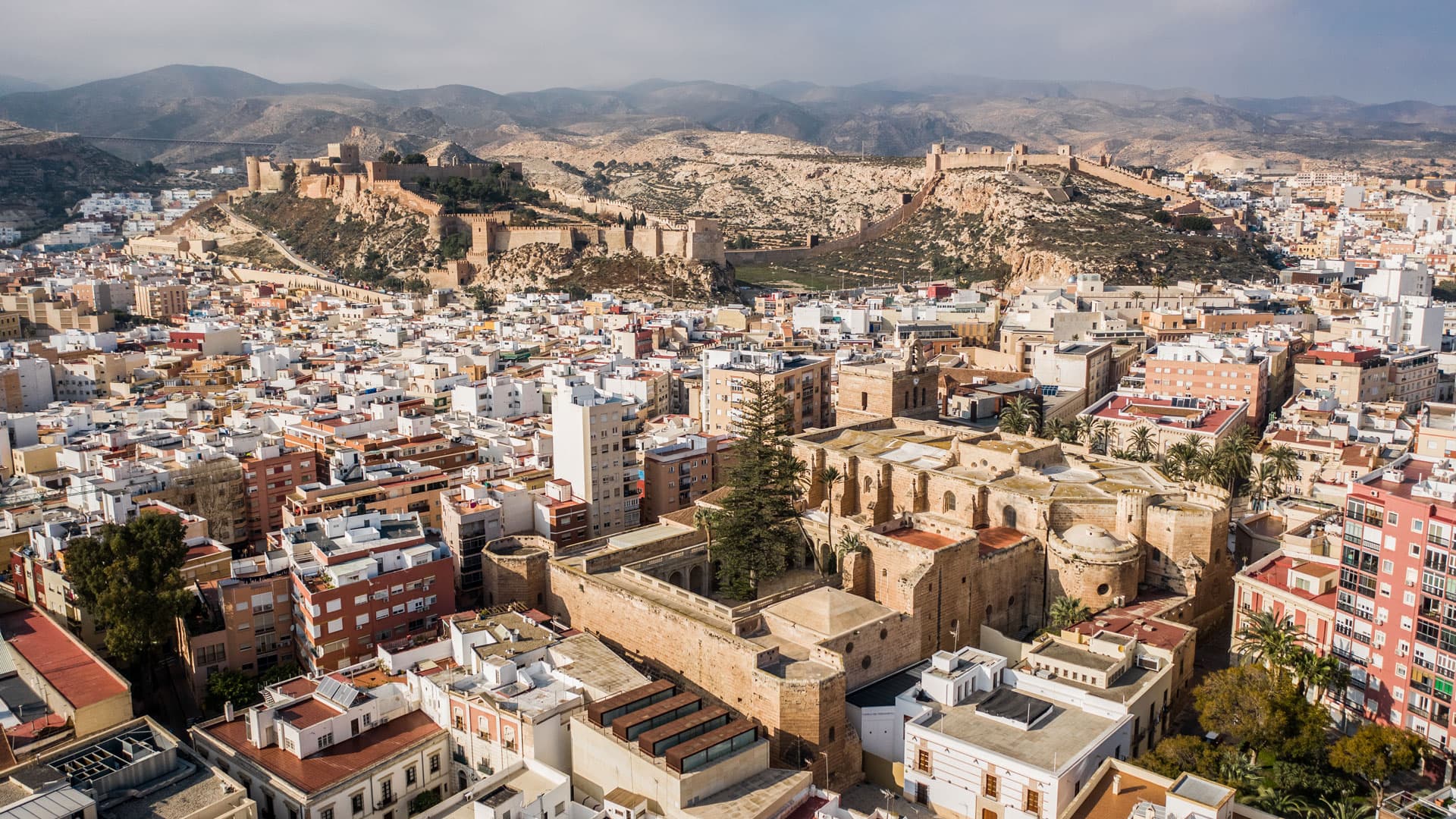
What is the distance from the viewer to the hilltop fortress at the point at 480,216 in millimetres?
99125

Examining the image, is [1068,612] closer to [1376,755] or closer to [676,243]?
[1376,755]

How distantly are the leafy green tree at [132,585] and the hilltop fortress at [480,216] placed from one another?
70.8 m

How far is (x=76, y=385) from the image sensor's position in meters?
62.2

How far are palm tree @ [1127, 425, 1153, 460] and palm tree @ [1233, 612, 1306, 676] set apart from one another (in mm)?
15187

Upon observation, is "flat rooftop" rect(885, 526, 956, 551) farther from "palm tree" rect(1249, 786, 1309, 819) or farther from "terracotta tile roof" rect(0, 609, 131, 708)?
"terracotta tile roof" rect(0, 609, 131, 708)

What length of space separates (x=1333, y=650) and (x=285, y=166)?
127 metres

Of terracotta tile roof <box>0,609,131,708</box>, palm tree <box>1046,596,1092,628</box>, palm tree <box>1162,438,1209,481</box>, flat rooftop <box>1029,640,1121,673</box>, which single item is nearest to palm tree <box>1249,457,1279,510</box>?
palm tree <box>1162,438,1209,481</box>

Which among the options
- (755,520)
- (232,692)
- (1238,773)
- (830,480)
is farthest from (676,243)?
(1238,773)

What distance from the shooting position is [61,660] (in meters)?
26.9

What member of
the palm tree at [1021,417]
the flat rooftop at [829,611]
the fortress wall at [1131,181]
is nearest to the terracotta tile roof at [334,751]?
the flat rooftop at [829,611]

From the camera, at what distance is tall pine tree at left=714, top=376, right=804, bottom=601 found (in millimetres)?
32719

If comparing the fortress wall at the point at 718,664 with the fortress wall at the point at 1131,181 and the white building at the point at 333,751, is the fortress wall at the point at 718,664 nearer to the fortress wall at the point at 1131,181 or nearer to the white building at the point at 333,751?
the white building at the point at 333,751

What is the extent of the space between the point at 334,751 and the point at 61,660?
8342 millimetres

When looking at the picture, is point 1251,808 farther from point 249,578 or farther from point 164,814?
point 249,578
